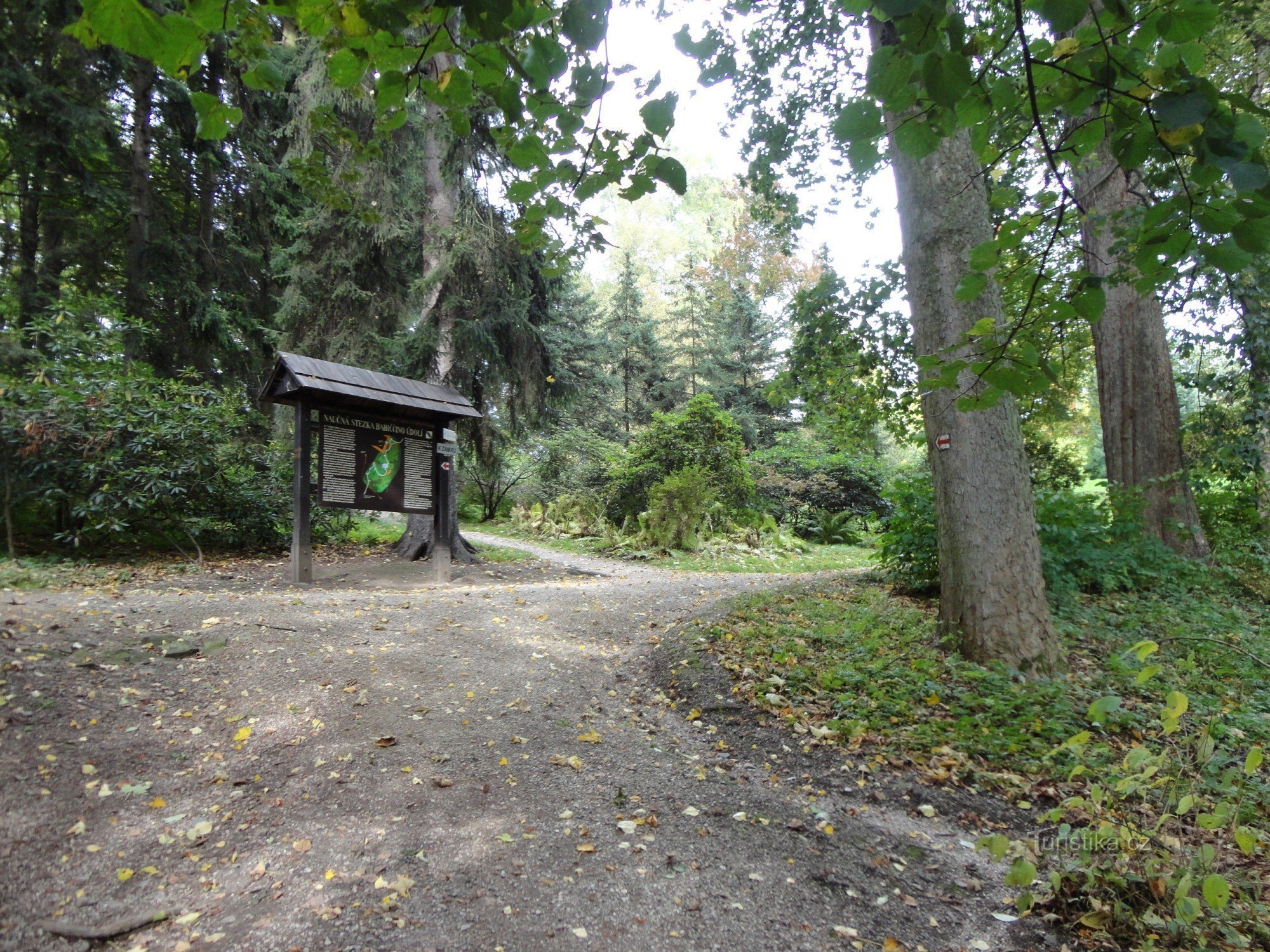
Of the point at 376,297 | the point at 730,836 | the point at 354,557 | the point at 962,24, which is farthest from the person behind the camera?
the point at 376,297

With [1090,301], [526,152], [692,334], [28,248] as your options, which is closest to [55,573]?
[28,248]

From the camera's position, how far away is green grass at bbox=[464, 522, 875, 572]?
11.8 meters

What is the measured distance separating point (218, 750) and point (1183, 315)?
35.3 ft

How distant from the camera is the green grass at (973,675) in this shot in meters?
3.79

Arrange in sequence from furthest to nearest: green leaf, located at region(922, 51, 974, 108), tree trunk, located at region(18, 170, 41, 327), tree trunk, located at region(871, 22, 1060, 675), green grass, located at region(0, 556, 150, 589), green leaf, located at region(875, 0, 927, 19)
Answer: tree trunk, located at region(18, 170, 41, 327)
green grass, located at region(0, 556, 150, 589)
tree trunk, located at region(871, 22, 1060, 675)
green leaf, located at region(922, 51, 974, 108)
green leaf, located at region(875, 0, 927, 19)

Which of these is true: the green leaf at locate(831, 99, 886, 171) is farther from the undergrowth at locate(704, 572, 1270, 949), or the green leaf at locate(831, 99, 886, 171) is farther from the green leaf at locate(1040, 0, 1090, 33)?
the undergrowth at locate(704, 572, 1270, 949)

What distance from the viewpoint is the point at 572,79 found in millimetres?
2096

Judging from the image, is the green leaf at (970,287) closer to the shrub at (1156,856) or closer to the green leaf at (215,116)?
the shrub at (1156,856)

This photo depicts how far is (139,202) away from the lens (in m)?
11.8

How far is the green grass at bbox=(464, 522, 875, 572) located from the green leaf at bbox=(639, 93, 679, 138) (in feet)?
30.1

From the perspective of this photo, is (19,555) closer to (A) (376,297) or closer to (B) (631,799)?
(A) (376,297)

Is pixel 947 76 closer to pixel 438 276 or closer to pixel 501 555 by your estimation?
pixel 438 276

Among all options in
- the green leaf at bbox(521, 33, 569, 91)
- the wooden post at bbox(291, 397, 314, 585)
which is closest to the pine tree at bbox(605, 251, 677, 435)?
the wooden post at bbox(291, 397, 314, 585)

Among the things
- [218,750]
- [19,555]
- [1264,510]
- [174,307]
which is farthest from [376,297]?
[1264,510]
